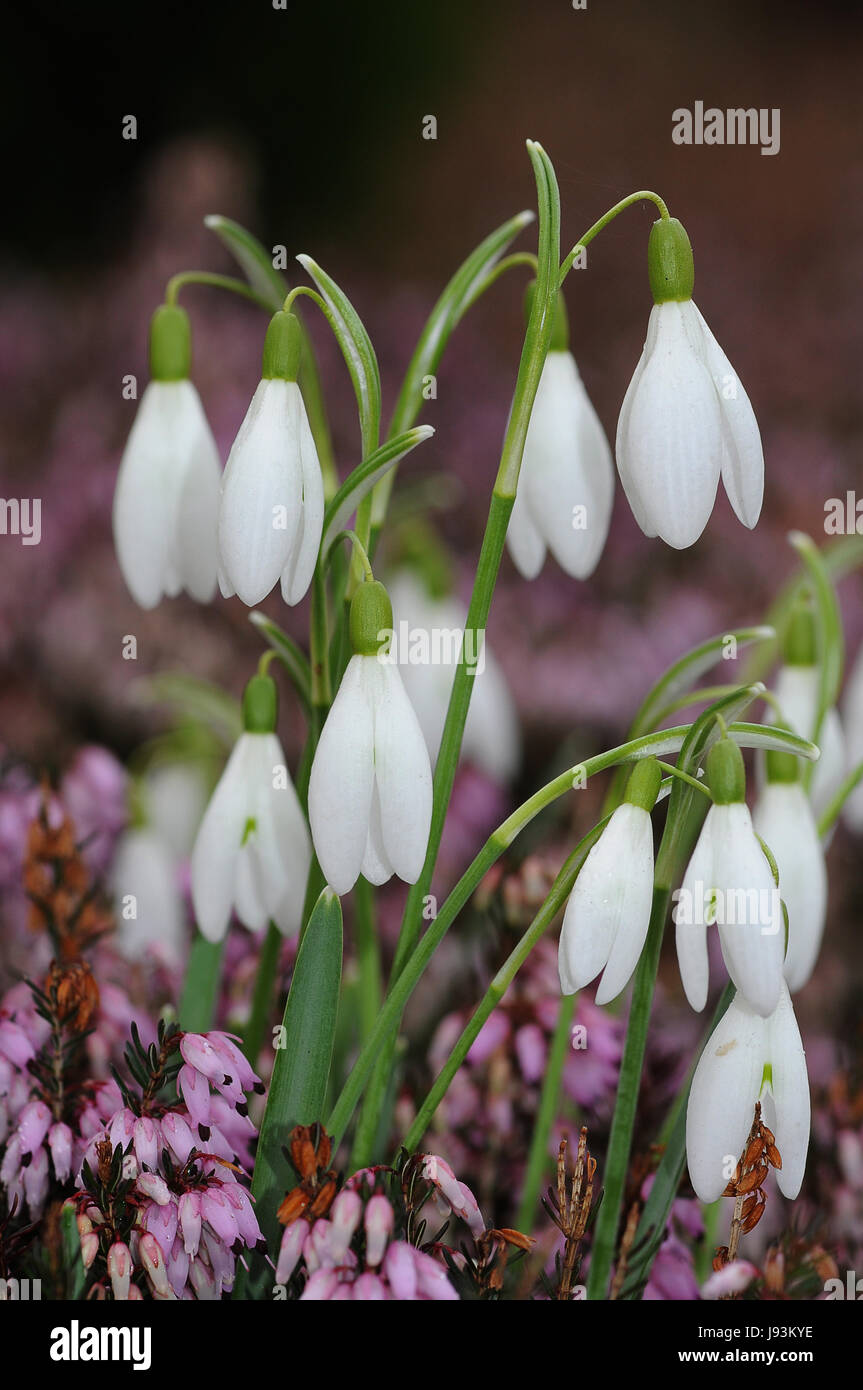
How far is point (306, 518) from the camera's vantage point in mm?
577

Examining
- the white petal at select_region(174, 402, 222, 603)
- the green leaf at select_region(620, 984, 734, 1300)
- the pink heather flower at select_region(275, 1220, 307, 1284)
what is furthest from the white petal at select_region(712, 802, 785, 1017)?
the white petal at select_region(174, 402, 222, 603)

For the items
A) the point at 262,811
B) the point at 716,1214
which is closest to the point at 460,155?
the point at 262,811

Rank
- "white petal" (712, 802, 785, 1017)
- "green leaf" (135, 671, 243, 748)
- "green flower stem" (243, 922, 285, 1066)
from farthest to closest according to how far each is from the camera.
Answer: "green leaf" (135, 671, 243, 748)
"green flower stem" (243, 922, 285, 1066)
"white petal" (712, 802, 785, 1017)

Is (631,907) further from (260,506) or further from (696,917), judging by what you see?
(260,506)

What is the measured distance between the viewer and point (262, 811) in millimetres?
675

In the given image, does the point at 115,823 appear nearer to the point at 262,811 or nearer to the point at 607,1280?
the point at 262,811

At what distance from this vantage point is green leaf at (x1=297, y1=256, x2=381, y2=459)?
600mm

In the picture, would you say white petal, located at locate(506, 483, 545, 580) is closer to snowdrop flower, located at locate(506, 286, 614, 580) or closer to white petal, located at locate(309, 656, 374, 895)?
snowdrop flower, located at locate(506, 286, 614, 580)

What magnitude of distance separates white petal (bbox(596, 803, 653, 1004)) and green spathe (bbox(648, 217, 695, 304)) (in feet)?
0.73

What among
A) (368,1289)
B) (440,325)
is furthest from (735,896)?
(440,325)

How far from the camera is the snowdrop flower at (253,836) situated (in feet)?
2.20

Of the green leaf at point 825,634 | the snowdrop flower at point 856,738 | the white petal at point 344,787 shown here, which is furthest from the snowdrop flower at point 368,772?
the snowdrop flower at point 856,738
